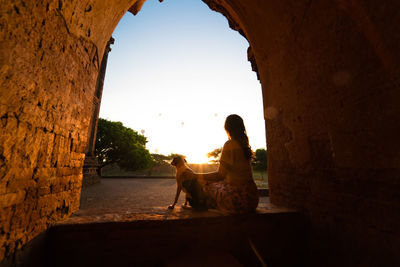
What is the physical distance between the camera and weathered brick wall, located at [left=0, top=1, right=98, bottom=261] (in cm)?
144

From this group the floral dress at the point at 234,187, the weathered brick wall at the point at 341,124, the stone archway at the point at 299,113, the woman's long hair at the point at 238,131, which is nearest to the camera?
the stone archway at the point at 299,113

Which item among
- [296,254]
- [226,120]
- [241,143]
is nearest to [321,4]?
[226,120]

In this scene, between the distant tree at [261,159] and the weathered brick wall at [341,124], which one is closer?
the weathered brick wall at [341,124]

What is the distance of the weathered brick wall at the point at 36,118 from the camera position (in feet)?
4.72

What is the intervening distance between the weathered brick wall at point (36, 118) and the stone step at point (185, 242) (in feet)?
1.55

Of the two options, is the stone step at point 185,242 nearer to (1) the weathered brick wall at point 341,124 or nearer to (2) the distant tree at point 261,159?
(1) the weathered brick wall at point 341,124

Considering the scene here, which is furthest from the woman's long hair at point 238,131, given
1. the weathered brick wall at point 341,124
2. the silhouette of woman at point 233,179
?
the weathered brick wall at point 341,124

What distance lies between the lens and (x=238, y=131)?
2.89 metres

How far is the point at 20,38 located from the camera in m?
1.51

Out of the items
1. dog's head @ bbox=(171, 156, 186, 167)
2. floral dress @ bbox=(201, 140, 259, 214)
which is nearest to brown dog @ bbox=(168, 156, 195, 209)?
dog's head @ bbox=(171, 156, 186, 167)

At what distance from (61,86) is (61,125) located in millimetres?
542

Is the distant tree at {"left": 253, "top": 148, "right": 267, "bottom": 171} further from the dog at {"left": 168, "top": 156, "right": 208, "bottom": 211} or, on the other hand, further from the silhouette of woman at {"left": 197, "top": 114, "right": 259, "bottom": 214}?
the dog at {"left": 168, "top": 156, "right": 208, "bottom": 211}

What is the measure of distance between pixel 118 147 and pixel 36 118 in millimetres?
21255

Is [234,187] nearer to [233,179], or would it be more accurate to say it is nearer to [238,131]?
[233,179]
